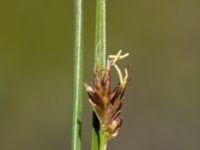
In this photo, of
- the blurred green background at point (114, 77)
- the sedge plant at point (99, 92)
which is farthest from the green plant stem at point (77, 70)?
the blurred green background at point (114, 77)

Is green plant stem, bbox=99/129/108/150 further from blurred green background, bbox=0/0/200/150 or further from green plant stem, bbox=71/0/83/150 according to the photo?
blurred green background, bbox=0/0/200/150

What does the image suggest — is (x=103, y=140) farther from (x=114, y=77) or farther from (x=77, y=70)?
(x=114, y=77)

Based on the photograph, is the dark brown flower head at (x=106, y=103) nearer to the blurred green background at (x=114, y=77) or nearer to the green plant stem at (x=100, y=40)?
the green plant stem at (x=100, y=40)

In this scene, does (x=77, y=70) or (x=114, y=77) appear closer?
(x=77, y=70)

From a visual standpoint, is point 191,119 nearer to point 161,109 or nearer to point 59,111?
point 161,109

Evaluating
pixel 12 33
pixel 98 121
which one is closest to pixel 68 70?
pixel 12 33

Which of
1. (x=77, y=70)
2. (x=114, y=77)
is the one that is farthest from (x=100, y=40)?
(x=114, y=77)

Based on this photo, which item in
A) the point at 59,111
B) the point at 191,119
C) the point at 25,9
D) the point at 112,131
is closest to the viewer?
the point at 112,131

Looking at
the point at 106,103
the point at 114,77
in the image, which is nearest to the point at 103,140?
the point at 106,103
